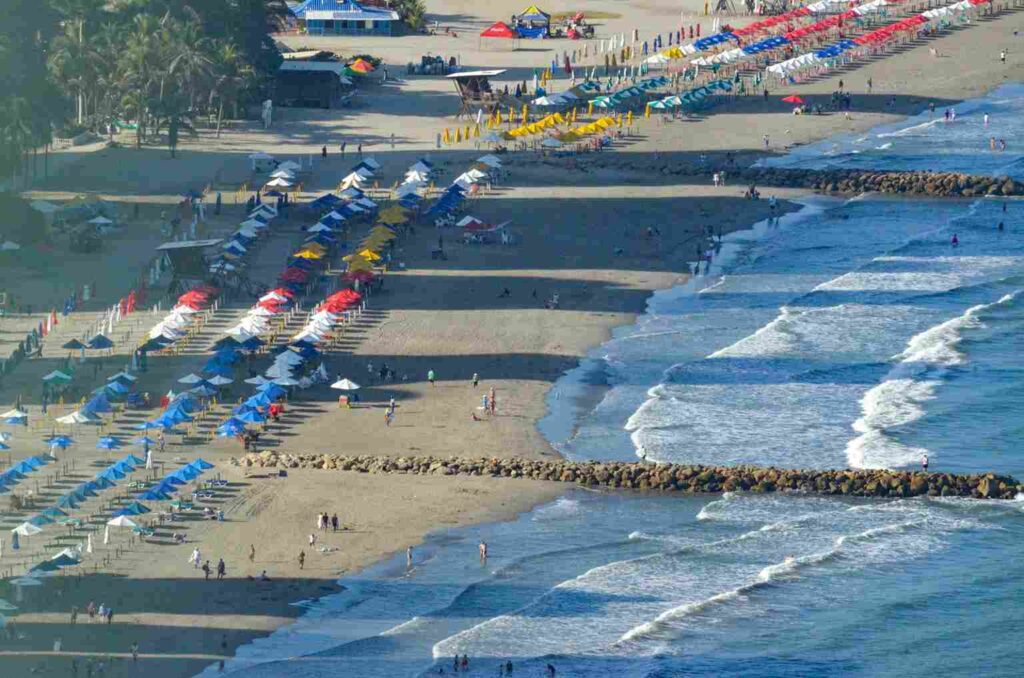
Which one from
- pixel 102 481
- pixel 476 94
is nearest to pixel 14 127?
pixel 102 481

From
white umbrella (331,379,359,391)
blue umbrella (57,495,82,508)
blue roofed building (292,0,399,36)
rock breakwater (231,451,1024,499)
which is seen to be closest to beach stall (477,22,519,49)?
blue roofed building (292,0,399,36)

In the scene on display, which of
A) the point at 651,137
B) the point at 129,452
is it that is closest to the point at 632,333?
the point at 129,452

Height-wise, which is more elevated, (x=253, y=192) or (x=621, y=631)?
(x=253, y=192)

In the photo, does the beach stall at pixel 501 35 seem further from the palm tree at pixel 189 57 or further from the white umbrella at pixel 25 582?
the white umbrella at pixel 25 582

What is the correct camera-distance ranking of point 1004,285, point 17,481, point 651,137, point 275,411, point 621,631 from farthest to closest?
1. point 651,137
2. point 1004,285
3. point 275,411
4. point 17,481
5. point 621,631

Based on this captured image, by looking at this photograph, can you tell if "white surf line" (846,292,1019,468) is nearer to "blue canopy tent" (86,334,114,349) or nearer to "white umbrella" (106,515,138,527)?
"white umbrella" (106,515,138,527)

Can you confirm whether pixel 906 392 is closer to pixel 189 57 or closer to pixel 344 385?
pixel 344 385

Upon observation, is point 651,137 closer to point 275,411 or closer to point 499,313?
point 499,313
